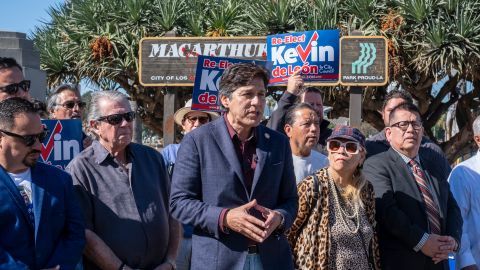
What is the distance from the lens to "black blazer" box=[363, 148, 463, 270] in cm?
471

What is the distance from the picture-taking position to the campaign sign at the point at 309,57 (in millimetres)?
7723

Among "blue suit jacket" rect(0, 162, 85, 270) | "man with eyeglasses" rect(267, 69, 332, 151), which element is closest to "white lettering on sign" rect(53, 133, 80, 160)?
"blue suit jacket" rect(0, 162, 85, 270)

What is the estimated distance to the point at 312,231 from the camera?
14.7 feet

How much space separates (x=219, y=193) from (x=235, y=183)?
10 cm

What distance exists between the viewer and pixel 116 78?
14531mm

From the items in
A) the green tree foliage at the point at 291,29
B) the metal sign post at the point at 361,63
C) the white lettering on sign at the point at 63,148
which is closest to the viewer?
the white lettering on sign at the point at 63,148

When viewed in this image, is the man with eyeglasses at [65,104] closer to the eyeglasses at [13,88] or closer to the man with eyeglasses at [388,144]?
the eyeglasses at [13,88]

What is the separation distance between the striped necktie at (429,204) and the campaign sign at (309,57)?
289cm

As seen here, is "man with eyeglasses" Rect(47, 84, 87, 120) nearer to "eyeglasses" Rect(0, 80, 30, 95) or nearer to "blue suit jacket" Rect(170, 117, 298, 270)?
"eyeglasses" Rect(0, 80, 30, 95)

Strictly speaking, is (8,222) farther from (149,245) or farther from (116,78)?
(116,78)

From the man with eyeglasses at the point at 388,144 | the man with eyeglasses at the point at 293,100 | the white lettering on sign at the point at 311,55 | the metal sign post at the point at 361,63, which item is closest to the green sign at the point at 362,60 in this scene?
the metal sign post at the point at 361,63

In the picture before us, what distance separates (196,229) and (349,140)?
4.37 feet

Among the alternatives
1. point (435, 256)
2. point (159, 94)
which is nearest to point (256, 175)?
point (435, 256)

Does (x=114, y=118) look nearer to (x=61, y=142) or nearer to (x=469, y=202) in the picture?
(x=61, y=142)
